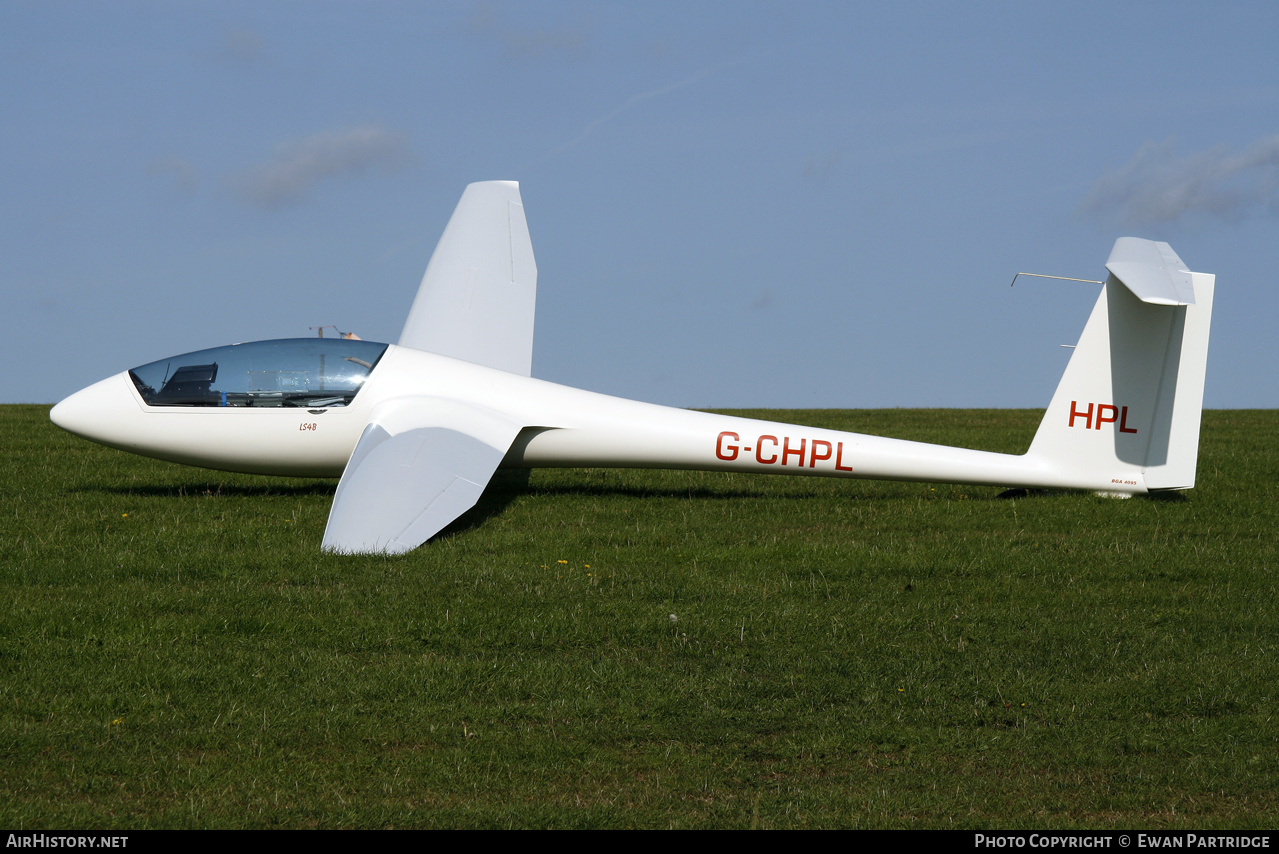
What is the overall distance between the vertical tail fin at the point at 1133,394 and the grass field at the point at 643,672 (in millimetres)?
994

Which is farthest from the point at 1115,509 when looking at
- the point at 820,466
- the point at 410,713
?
the point at 410,713

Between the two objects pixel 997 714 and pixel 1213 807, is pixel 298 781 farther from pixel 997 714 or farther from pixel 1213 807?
pixel 1213 807

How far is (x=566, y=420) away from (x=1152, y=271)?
7436 millimetres

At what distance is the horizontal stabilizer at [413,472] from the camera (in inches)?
414

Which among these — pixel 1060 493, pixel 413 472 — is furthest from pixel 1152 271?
pixel 413 472

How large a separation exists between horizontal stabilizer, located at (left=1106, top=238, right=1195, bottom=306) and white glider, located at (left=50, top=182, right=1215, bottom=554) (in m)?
0.07

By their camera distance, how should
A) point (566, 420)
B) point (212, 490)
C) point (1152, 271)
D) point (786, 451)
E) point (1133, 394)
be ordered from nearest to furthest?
point (1152, 271), point (1133, 394), point (786, 451), point (566, 420), point (212, 490)

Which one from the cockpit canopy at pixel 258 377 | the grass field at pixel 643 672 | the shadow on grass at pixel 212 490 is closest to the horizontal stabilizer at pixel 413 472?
the grass field at pixel 643 672

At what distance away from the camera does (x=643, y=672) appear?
23.4ft

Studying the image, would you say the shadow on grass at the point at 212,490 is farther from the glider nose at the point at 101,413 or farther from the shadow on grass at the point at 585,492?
the shadow on grass at the point at 585,492

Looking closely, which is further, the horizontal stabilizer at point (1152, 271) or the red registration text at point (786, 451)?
the red registration text at point (786, 451)

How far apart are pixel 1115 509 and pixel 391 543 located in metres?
9.05

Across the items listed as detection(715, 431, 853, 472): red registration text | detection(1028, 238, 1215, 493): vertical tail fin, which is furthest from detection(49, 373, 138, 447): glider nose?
detection(1028, 238, 1215, 493): vertical tail fin

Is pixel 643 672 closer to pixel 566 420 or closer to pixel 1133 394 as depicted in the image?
pixel 566 420
